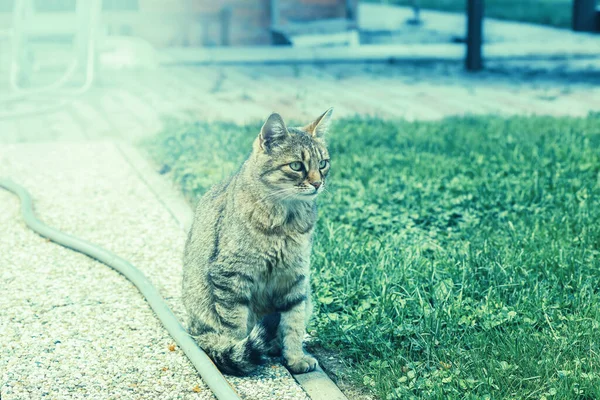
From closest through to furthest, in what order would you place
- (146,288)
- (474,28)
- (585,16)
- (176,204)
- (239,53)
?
(146,288)
(176,204)
(474,28)
(239,53)
(585,16)

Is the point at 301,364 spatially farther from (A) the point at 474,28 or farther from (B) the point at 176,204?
(A) the point at 474,28

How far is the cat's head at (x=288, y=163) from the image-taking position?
328 centimetres

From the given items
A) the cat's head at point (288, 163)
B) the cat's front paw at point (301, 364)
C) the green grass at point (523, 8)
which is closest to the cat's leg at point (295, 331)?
the cat's front paw at point (301, 364)

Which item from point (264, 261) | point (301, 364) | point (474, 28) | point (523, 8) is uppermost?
point (474, 28)

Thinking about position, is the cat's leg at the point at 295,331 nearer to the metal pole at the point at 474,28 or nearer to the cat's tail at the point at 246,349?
the cat's tail at the point at 246,349

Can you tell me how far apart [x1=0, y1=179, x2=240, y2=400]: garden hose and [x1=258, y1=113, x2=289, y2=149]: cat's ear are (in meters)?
0.87

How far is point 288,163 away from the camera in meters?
3.29

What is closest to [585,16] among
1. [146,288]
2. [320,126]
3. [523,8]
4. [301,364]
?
[523,8]

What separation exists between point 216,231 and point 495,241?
1707 millimetres

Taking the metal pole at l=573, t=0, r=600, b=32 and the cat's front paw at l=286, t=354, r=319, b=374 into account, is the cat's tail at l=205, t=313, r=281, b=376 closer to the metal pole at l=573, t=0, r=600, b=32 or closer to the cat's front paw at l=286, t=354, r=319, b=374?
the cat's front paw at l=286, t=354, r=319, b=374

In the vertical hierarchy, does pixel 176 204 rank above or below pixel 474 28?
below

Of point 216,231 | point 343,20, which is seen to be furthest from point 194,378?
point 343,20

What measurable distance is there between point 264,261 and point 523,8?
16.7m

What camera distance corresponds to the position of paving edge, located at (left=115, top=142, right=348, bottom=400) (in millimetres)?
3135
